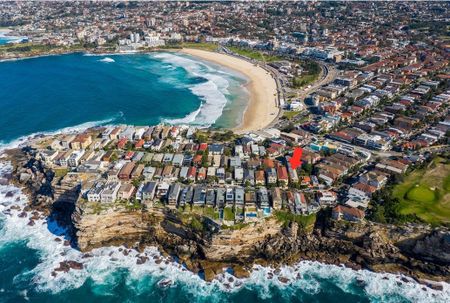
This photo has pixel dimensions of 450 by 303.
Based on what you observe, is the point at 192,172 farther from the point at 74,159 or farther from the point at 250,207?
the point at 74,159

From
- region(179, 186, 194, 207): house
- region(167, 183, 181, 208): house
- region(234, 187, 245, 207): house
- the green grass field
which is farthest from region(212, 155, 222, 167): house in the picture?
the green grass field

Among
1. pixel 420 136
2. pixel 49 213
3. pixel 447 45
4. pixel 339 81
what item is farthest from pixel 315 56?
pixel 49 213

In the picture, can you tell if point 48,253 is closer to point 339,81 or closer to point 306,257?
point 306,257

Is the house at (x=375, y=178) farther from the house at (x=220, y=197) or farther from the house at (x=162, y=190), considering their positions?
the house at (x=162, y=190)

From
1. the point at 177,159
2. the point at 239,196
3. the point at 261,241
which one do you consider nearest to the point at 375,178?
the point at 261,241

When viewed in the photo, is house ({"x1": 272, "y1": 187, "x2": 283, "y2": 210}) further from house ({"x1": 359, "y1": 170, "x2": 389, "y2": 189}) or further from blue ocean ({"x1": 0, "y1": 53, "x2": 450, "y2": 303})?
house ({"x1": 359, "y1": 170, "x2": 389, "y2": 189})

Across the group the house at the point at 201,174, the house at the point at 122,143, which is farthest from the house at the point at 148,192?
the house at the point at 122,143
